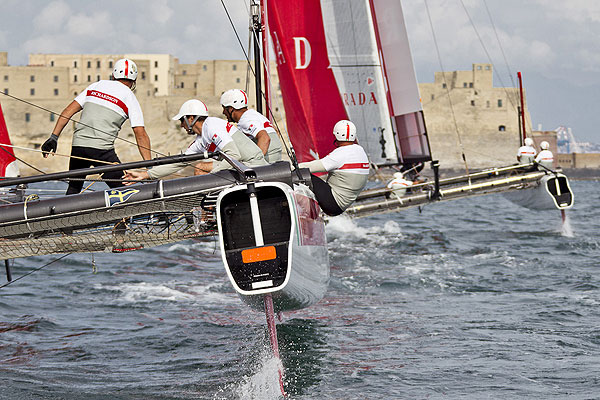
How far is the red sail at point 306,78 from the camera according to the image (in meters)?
12.2

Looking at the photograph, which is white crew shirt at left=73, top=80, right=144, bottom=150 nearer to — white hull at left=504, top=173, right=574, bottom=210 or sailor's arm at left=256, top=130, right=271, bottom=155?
sailor's arm at left=256, top=130, right=271, bottom=155

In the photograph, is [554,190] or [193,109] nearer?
[193,109]

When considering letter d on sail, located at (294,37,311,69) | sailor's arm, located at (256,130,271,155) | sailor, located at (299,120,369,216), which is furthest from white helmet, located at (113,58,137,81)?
letter d on sail, located at (294,37,311,69)

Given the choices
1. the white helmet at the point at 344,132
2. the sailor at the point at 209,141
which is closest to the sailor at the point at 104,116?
the sailor at the point at 209,141

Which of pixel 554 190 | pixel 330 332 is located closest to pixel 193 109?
pixel 330 332

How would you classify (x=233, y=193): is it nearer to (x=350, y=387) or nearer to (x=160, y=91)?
(x=350, y=387)

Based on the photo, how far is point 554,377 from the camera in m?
5.05

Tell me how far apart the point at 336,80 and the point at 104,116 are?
25.0 ft

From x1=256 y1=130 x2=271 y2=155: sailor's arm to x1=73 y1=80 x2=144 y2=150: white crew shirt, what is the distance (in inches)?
36.8

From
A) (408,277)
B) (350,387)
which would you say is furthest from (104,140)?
(408,277)

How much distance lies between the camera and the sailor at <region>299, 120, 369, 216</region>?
605 centimetres

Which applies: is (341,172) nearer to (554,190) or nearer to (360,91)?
(360,91)

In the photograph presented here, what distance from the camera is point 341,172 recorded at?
6105 millimetres

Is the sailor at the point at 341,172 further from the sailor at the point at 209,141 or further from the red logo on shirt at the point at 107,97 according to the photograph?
the red logo on shirt at the point at 107,97
